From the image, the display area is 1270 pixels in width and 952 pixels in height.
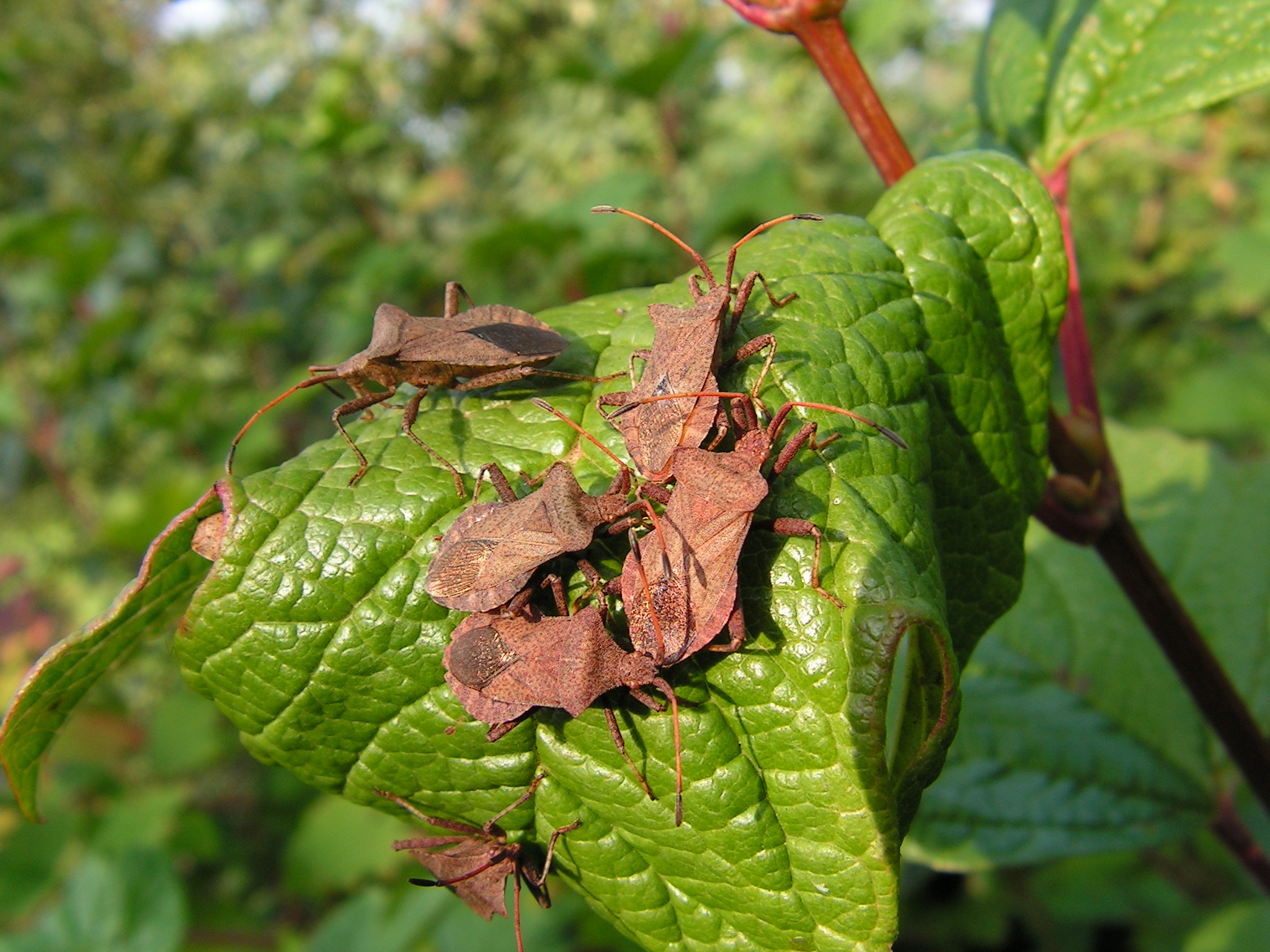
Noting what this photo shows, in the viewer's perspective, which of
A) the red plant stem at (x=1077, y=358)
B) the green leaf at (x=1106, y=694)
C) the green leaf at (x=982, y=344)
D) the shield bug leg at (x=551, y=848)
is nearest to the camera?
the shield bug leg at (x=551, y=848)

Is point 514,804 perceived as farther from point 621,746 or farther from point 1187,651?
point 1187,651

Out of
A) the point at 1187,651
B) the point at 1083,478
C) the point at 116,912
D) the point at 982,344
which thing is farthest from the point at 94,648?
the point at 116,912

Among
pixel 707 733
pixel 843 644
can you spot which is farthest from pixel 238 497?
pixel 843 644

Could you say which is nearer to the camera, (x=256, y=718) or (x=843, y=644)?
(x=843, y=644)

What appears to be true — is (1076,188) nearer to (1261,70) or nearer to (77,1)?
(1261,70)

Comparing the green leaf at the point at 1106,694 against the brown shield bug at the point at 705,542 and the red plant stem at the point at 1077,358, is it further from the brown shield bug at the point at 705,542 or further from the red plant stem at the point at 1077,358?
the brown shield bug at the point at 705,542

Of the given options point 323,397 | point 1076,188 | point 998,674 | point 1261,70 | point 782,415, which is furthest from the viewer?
point 1076,188

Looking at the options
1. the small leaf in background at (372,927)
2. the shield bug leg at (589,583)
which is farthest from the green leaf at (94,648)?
the small leaf in background at (372,927)
